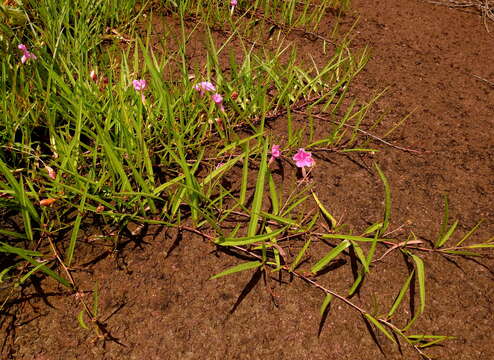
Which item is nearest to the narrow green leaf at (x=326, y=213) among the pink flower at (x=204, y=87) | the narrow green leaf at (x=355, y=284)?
the narrow green leaf at (x=355, y=284)

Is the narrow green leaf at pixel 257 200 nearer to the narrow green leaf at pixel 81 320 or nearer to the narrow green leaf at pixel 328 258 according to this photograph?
the narrow green leaf at pixel 328 258

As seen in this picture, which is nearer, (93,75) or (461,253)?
(461,253)

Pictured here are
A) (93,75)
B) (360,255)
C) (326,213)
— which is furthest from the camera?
(93,75)

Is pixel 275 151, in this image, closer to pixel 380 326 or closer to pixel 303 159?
pixel 303 159

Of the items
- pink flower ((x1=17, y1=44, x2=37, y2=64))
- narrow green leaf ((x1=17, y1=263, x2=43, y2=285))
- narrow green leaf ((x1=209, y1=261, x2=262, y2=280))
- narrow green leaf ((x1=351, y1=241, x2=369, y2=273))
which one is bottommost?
narrow green leaf ((x1=17, y1=263, x2=43, y2=285))

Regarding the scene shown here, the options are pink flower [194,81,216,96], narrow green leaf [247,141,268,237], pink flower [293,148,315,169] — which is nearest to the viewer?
narrow green leaf [247,141,268,237]

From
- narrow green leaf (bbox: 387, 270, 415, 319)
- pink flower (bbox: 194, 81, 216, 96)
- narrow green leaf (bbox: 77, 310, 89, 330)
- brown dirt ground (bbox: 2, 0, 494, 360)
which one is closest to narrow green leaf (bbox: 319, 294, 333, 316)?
brown dirt ground (bbox: 2, 0, 494, 360)

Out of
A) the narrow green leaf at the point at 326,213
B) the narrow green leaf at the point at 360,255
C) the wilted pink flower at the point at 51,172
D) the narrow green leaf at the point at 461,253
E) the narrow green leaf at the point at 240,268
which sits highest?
the narrow green leaf at the point at 461,253

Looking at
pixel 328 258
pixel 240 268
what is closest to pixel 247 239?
pixel 240 268

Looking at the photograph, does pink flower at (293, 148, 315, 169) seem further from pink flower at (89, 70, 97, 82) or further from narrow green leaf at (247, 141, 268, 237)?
pink flower at (89, 70, 97, 82)

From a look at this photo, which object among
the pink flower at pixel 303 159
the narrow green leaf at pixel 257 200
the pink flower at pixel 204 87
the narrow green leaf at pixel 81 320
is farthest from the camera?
the pink flower at pixel 204 87
